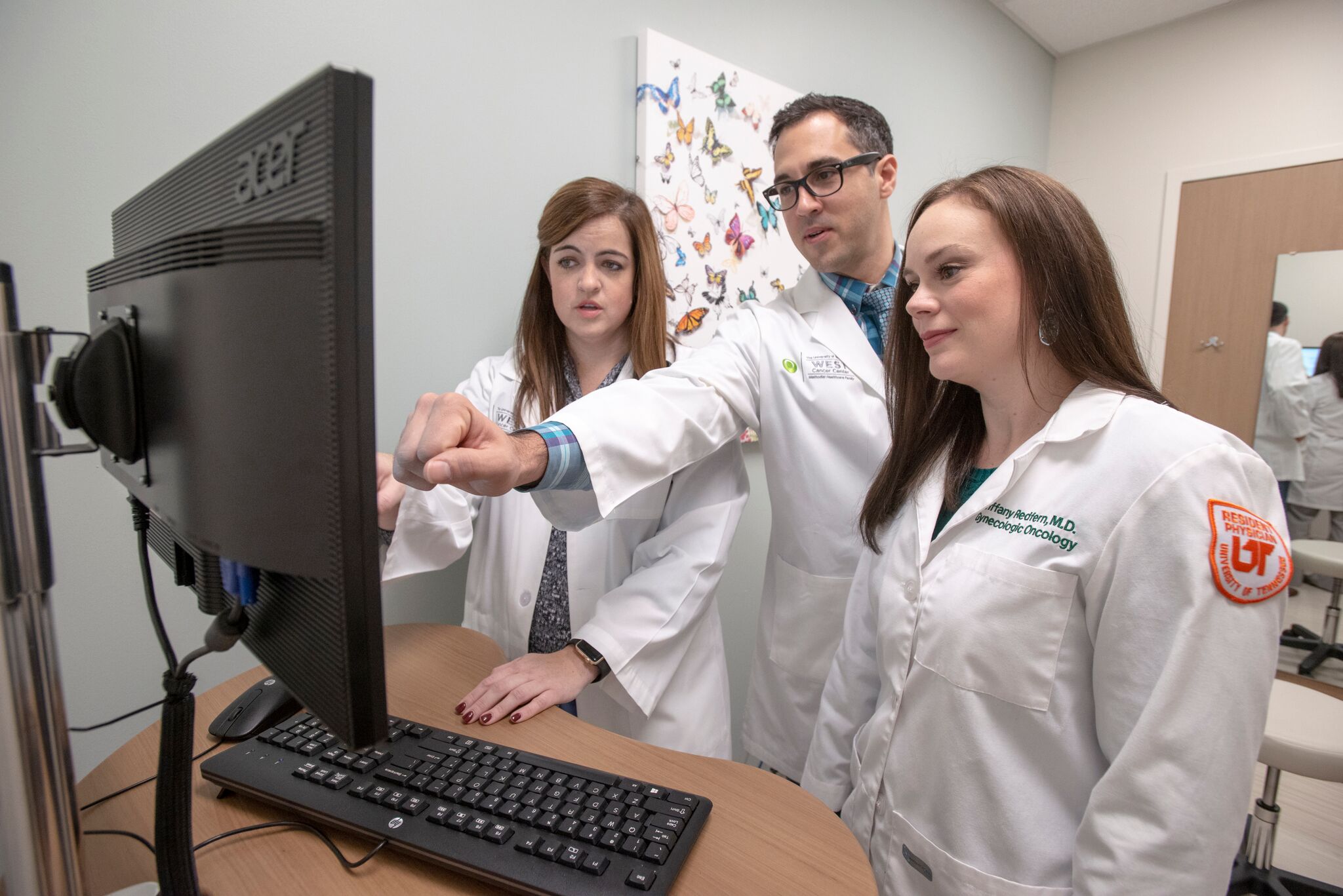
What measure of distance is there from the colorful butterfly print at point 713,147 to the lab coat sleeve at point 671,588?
1052 millimetres

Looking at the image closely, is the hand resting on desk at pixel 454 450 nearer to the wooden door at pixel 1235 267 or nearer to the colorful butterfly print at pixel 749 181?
the colorful butterfly print at pixel 749 181

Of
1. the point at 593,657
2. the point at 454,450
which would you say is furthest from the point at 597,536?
the point at 454,450

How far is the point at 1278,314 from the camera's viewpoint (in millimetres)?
3137

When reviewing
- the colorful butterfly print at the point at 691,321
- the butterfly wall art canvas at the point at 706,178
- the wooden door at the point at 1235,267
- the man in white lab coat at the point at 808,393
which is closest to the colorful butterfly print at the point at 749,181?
the butterfly wall art canvas at the point at 706,178

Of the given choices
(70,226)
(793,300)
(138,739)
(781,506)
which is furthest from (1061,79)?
(138,739)

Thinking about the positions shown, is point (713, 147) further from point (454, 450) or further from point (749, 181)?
point (454, 450)

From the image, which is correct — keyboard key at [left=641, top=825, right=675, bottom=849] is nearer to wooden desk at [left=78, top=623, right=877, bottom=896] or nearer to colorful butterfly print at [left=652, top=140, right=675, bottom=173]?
wooden desk at [left=78, top=623, right=877, bottom=896]

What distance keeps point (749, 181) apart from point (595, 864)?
1.99 metres

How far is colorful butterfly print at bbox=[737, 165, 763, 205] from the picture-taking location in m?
2.14

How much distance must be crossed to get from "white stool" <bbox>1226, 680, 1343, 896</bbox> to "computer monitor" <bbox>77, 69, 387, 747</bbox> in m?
2.05

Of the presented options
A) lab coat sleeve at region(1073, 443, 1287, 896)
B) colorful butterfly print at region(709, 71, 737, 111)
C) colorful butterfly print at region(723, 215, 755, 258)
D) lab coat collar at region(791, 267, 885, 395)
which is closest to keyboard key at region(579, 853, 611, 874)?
lab coat sleeve at region(1073, 443, 1287, 896)

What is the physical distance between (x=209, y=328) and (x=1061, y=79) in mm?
4484

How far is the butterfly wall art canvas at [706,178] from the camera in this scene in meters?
1.85

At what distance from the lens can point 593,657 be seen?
1.07m
